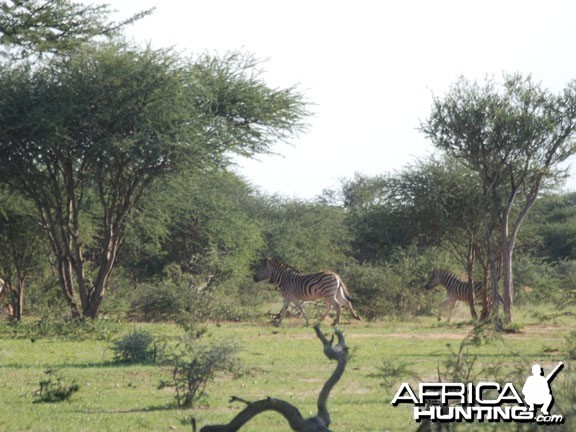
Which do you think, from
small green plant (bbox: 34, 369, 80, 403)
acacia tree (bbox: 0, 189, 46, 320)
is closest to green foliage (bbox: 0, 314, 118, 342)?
acacia tree (bbox: 0, 189, 46, 320)

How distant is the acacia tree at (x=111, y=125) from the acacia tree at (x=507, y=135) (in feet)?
14.5

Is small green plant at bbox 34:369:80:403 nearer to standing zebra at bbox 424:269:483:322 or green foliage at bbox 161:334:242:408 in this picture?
green foliage at bbox 161:334:242:408

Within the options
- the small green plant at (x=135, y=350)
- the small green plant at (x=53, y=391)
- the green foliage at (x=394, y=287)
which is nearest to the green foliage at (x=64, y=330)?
the small green plant at (x=135, y=350)

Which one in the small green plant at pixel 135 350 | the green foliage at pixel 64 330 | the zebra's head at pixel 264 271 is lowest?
the small green plant at pixel 135 350

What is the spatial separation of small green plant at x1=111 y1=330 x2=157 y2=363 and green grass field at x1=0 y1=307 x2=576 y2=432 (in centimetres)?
26

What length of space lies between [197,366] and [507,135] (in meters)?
14.1

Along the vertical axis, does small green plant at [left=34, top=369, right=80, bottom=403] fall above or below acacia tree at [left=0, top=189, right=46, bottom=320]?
below

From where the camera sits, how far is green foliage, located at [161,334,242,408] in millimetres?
12008

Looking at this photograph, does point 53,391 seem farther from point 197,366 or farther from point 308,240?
point 308,240

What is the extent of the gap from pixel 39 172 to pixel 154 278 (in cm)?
892

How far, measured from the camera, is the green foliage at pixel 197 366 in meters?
12.0

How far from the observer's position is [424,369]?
15219 millimetres

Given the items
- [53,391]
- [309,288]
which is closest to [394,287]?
[309,288]

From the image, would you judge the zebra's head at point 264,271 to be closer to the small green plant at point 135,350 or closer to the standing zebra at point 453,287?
the standing zebra at point 453,287
